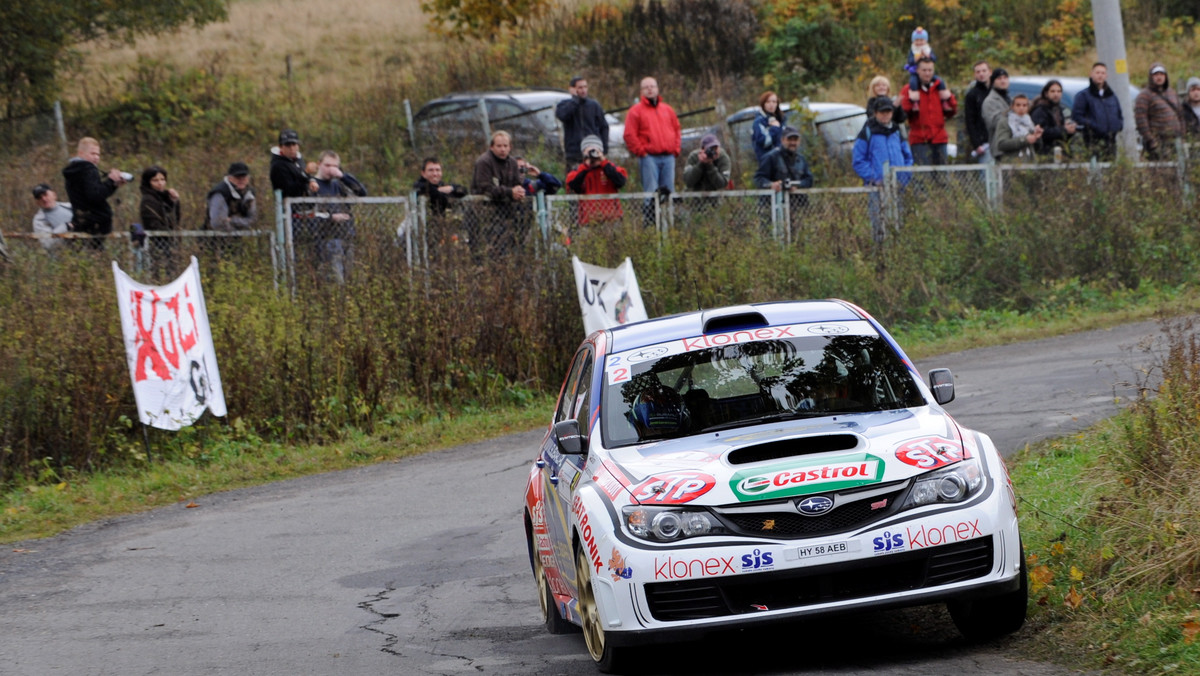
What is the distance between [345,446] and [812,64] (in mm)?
30020

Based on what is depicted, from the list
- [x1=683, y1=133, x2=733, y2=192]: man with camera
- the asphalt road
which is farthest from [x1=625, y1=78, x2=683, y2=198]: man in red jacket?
the asphalt road

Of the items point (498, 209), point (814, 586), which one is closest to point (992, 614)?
point (814, 586)

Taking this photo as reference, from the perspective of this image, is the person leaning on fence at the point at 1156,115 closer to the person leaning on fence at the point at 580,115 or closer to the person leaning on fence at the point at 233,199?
the person leaning on fence at the point at 580,115

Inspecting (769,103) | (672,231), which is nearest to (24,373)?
(672,231)

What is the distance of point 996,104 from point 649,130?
5939mm

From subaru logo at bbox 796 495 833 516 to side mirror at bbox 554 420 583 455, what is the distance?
1.40m

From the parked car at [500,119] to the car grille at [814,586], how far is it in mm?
21360

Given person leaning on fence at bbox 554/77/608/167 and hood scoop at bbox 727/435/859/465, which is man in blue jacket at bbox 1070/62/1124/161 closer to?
person leaning on fence at bbox 554/77/608/167

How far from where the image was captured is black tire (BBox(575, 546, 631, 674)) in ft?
21.5

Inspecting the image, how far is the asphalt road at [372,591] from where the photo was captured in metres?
7.20

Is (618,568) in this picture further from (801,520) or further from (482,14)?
(482,14)

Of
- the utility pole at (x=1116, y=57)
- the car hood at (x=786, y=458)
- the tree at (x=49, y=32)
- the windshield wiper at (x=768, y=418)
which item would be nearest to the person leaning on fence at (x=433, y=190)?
the windshield wiper at (x=768, y=418)

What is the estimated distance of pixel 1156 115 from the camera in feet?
77.9

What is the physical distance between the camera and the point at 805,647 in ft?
23.3
